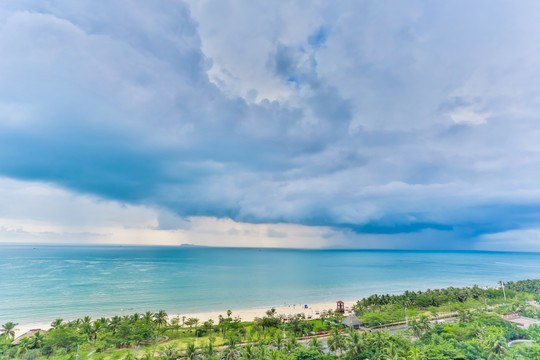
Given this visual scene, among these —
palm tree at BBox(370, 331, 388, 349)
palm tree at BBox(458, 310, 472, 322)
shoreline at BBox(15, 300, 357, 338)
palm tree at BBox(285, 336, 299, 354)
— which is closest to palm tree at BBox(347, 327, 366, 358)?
palm tree at BBox(370, 331, 388, 349)

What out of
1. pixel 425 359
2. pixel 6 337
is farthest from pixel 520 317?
pixel 6 337

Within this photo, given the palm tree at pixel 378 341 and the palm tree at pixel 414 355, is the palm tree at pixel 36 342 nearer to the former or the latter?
the palm tree at pixel 378 341

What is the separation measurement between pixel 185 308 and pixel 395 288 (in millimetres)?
71985

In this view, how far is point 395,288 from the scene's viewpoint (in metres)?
90.6

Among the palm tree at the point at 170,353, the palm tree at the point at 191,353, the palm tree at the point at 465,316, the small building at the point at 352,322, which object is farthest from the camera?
the small building at the point at 352,322

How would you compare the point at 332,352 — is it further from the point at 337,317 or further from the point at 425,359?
the point at 337,317

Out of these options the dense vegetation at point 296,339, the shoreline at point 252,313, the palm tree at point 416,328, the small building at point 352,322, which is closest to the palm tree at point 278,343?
the dense vegetation at point 296,339

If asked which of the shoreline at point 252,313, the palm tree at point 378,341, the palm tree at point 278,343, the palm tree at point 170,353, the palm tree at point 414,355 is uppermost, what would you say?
the palm tree at point 414,355

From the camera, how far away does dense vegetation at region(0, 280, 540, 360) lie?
1005 inches

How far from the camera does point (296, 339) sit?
34.6m

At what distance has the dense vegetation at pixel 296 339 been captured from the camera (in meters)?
25.5

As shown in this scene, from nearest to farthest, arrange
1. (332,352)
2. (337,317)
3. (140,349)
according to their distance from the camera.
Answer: (332,352)
(140,349)
(337,317)

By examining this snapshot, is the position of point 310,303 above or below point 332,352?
below

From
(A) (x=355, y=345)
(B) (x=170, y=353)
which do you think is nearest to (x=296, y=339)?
(A) (x=355, y=345)
